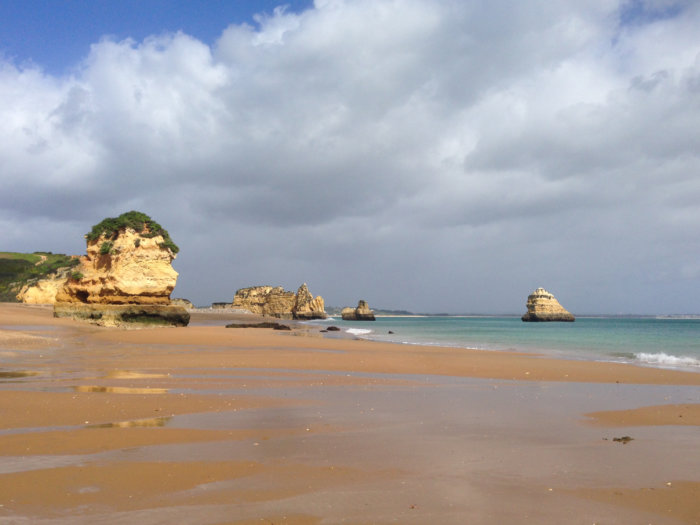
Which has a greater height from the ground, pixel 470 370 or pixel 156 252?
pixel 156 252

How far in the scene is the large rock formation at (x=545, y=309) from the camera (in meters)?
123

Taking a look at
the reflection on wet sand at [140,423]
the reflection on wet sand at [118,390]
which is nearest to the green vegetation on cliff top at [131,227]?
A: the reflection on wet sand at [118,390]

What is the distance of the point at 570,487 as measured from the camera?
477 centimetres

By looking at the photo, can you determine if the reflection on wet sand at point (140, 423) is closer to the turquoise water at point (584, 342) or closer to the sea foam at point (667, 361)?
the turquoise water at point (584, 342)

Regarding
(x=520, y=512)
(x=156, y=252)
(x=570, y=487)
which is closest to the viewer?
(x=520, y=512)

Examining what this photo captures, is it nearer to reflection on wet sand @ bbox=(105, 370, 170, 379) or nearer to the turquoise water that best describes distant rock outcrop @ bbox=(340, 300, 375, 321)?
the turquoise water

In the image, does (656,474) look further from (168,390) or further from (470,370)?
(470,370)

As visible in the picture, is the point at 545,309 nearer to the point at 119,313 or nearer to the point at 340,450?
the point at 119,313

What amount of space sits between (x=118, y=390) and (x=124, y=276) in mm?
27602

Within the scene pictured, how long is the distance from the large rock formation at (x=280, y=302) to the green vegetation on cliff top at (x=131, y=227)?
80.9m

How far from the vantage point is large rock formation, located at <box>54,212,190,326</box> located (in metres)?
35.1

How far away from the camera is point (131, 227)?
3678 centimetres

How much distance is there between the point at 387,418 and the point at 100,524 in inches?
197

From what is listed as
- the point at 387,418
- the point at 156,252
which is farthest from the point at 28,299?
the point at 387,418
